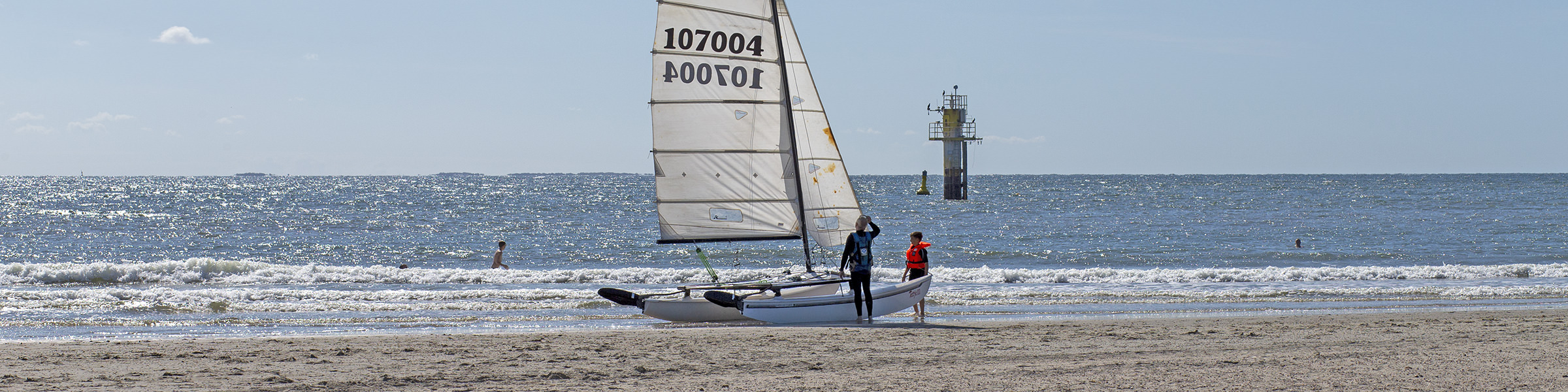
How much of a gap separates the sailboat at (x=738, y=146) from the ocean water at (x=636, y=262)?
1.43 meters

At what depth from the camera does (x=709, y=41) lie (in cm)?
1341

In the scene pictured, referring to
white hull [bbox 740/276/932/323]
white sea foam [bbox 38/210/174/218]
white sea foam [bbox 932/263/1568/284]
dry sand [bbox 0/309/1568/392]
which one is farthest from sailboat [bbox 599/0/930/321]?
white sea foam [bbox 38/210/174/218]

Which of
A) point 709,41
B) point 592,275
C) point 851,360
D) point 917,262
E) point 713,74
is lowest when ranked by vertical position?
point 592,275

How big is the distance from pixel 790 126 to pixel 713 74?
1.14 meters

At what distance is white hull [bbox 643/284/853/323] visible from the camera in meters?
13.8

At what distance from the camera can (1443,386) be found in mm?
7992

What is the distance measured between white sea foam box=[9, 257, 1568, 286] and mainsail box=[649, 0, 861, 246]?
26.2ft

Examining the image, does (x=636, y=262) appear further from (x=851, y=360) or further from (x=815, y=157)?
(x=851, y=360)

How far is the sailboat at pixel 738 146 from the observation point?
44.0 ft

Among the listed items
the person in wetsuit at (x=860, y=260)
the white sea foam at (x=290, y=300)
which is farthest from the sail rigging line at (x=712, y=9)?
the white sea foam at (x=290, y=300)

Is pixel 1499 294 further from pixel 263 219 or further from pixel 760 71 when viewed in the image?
pixel 263 219

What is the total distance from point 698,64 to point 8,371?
7542 millimetres

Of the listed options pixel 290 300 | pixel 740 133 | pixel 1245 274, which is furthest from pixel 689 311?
pixel 1245 274

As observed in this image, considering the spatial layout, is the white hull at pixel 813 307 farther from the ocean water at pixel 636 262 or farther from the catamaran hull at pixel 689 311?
the ocean water at pixel 636 262
